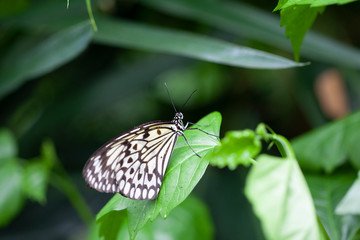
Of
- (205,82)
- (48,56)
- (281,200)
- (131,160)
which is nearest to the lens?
(281,200)

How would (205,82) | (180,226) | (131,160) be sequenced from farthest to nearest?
(205,82)
(180,226)
(131,160)

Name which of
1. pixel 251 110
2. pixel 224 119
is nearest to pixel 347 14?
pixel 251 110

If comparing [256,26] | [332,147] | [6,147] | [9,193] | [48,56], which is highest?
[256,26]

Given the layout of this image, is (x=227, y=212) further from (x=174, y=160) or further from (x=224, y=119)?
(x=174, y=160)

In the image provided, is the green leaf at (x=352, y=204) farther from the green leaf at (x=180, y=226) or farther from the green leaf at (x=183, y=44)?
the green leaf at (x=180, y=226)

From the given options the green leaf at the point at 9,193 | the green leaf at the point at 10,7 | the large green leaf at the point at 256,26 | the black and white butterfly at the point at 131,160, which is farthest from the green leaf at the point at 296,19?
the green leaf at the point at 10,7

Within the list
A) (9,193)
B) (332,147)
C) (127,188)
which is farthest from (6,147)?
(332,147)

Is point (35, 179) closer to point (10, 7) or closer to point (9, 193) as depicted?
point (9, 193)
